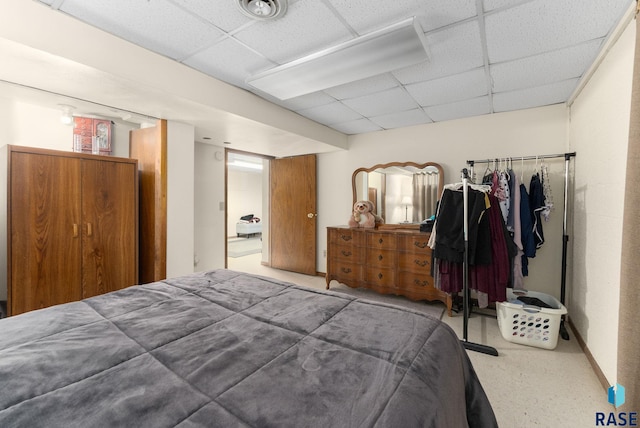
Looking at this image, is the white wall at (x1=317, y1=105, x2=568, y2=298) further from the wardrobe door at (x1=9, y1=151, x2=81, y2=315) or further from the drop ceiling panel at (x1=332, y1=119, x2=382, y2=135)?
the wardrobe door at (x1=9, y1=151, x2=81, y2=315)

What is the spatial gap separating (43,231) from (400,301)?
144 inches

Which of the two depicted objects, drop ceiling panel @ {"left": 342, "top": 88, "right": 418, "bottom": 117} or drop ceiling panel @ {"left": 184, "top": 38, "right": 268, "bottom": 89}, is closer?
drop ceiling panel @ {"left": 184, "top": 38, "right": 268, "bottom": 89}

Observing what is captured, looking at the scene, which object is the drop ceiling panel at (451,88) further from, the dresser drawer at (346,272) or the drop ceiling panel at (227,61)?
the dresser drawer at (346,272)

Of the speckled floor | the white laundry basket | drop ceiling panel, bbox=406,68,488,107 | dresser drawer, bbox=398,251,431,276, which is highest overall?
drop ceiling panel, bbox=406,68,488,107

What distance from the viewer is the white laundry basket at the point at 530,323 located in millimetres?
2305

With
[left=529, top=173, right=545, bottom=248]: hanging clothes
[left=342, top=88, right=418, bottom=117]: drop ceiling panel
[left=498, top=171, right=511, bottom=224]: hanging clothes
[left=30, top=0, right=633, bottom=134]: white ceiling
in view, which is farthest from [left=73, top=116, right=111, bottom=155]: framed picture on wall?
[left=529, top=173, right=545, bottom=248]: hanging clothes

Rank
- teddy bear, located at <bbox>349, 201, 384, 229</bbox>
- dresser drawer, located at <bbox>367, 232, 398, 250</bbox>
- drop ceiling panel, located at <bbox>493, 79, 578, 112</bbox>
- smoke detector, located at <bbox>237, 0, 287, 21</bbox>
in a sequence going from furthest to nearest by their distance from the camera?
teddy bear, located at <bbox>349, 201, 384, 229</bbox> < dresser drawer, located at <bbox>367, 232, 398, 250</bbox> < drop ceiling panel, located at <bbox>493, 79, 578, 112</bbox> < smoke detector, located at <bbox>237, 0, 287, 21</bbox>

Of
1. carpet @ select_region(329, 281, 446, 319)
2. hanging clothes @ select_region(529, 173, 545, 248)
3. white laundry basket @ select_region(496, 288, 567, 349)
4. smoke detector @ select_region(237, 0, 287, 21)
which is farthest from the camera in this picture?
carpet @ select_region(329, 281, 446, 319)

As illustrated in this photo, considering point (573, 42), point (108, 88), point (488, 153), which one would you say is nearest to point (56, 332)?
point (108, 88)

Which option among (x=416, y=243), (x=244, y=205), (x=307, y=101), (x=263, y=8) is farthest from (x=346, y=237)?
(x=244, y=205)

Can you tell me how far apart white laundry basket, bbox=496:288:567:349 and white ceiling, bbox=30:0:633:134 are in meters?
2.02

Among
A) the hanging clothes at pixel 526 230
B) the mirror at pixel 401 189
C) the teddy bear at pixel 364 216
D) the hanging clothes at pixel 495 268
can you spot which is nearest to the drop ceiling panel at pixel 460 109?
the mirror at pixel 401 189

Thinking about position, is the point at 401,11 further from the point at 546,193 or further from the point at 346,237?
the point at 346,237

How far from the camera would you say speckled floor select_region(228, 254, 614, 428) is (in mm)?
1609
